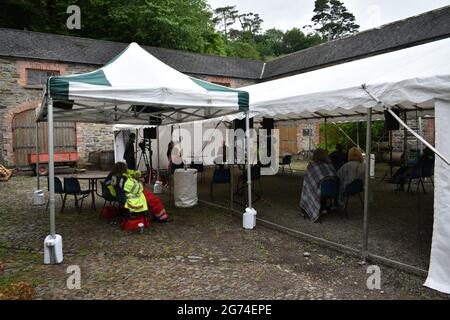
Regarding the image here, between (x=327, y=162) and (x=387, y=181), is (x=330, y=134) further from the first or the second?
(x=327, y=162)

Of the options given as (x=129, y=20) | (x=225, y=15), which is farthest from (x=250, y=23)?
(x=129, y=20)

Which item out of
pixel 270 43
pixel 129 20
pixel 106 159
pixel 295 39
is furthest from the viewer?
pixel 295 39

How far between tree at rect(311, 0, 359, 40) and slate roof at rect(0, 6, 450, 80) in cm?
4470

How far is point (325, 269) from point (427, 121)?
14.2m

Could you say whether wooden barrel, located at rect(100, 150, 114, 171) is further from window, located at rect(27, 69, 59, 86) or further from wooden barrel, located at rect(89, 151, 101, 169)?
window, located at rect(27, 69, 59, 86)

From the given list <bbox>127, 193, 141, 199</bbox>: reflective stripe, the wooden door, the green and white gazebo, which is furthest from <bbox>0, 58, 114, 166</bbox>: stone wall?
<bbox>127, 193, 141, 199</bbox>: reflective stripe

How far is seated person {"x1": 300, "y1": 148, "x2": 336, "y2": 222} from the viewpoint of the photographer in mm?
6047

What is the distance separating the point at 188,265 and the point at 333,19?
69.4 meters

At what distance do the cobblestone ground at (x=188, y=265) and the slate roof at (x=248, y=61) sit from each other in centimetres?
1125

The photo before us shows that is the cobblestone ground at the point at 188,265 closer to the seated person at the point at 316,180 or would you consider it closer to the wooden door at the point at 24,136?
the seated person at the point at 316,180

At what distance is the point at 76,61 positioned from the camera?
15.4 metres

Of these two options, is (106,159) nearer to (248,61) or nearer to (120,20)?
(248,61)

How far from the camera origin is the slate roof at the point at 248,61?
48.6ft

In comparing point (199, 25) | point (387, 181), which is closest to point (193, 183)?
point (387, 181)
